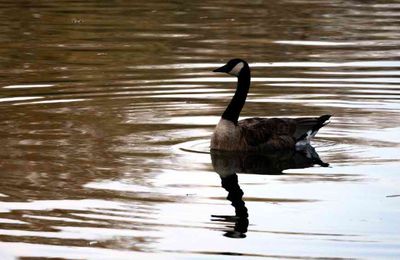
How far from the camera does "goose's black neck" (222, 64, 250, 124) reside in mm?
15062

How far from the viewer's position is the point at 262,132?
15.0 m

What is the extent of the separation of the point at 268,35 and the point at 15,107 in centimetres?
893

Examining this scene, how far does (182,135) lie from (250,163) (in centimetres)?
146

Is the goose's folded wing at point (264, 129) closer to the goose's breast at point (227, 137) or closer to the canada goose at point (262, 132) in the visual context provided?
the canada goose at point (262, 132)

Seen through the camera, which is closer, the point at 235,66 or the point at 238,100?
the point at 238,100

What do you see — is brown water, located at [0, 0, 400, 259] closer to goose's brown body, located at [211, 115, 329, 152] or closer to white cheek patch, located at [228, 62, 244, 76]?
goose's brown body, located at [211, 115, 329, 152]

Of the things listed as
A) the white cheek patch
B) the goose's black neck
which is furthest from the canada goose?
the white cheek patch

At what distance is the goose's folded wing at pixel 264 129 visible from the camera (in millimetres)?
14938

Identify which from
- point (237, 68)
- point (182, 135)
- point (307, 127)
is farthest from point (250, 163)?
point (237, 68)

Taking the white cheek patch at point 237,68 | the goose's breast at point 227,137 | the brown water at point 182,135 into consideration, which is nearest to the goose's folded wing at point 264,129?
the goose's breast at point 227,137

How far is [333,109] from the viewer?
56.4 ft

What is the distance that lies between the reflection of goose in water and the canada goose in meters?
0.10

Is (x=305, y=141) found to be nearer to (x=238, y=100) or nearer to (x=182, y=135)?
(x=238, y=100)

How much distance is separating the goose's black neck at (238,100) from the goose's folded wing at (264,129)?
0.15m
